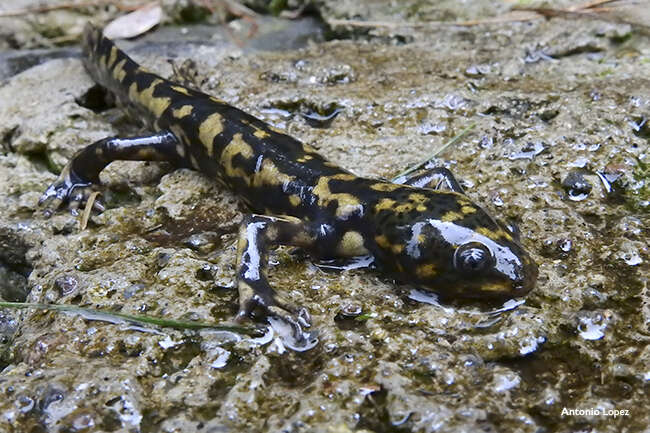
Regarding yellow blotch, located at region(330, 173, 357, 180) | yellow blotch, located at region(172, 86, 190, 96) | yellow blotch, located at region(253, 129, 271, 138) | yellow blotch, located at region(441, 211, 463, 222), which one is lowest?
yellow blotch, located at region(330, 173, 357, 180)

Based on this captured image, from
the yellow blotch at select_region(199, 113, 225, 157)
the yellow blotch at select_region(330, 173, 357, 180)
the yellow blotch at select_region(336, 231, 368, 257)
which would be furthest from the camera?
the yellow blotch at select_region(199, 113, 225, 157)

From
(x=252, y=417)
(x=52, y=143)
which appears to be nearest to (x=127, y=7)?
(x=52, y=143)

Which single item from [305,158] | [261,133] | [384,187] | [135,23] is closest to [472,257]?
[384,187]

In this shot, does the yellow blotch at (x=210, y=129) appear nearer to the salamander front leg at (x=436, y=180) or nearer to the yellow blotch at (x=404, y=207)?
the salamander front leg at (x=436, y=180)

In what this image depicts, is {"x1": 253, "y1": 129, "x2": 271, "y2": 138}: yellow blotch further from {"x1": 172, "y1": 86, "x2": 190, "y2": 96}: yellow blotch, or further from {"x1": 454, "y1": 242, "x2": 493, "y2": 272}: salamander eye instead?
{"x1": 454, "y1": 242, "x2": 493, "y2": 272}: salamander eye

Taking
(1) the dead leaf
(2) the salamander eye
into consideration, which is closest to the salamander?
(2) the salamander eye

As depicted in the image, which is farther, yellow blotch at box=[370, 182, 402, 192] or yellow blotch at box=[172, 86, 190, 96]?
yellow blotch at box=[172, 86, 190, 96]
